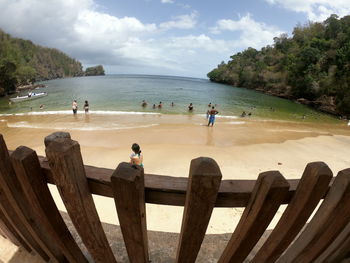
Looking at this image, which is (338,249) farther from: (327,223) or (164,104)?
(164,104)

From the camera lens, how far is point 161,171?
708cm

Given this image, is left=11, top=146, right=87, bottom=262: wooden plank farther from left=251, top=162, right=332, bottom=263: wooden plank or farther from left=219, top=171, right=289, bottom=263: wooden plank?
left=251, top=162, right=332, bottom=263: wooden plank

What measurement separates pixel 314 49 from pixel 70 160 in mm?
59081

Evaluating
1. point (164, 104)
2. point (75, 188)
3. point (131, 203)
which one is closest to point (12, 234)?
point (75, 188)

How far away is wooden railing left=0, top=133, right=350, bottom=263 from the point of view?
1.02 m

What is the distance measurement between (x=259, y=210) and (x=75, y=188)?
1.06m

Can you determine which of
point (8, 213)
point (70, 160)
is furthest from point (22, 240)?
point (70, 160)

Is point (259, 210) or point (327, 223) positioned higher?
point (259, 210)

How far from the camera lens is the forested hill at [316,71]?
110ft

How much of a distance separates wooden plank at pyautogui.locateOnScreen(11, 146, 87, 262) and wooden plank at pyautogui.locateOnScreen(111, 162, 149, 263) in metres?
0.52

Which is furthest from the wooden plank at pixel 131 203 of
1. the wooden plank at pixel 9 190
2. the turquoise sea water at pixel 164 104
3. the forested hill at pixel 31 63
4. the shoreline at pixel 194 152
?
the forested hill at pixel 31 63

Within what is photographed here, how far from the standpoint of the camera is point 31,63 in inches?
4370

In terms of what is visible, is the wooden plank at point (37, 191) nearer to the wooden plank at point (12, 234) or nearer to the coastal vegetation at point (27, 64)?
the wooden plank at point (12, 234)

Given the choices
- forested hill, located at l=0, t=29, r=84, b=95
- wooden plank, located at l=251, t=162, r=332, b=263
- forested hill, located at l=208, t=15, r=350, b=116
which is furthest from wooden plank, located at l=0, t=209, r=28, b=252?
forested hill, located at l=0, t=29, r=84, b=95
